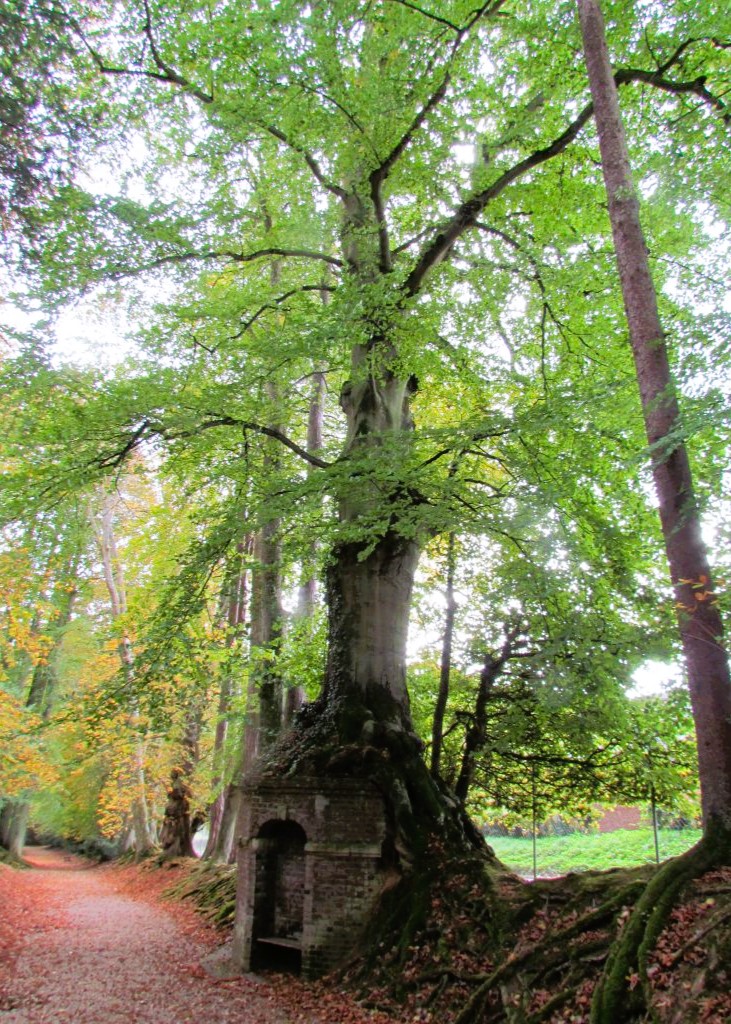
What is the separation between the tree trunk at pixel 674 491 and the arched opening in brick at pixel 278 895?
18.8 ft

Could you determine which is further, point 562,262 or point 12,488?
point 562,262

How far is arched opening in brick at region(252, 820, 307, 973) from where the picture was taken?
8.34 metres

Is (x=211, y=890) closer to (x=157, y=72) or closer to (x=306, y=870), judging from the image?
(x=306, y=870)

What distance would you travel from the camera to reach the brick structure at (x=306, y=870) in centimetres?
744

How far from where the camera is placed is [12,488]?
27.7 feet

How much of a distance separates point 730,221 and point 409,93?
173 inches

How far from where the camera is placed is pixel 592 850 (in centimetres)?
1877

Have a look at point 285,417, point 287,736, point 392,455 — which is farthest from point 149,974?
point 285,417

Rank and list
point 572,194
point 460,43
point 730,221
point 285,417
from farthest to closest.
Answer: point 285,417, point 572,194, point 460,43, point 730,221

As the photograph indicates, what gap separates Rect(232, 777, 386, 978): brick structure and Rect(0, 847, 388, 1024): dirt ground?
0.46 m

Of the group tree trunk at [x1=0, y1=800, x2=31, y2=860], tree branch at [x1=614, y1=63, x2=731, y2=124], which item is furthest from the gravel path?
tree branch at [x1=614, y1=63, x2=731, y2=124]

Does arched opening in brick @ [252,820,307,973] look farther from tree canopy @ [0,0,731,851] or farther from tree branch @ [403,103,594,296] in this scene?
tree branch @ [403,103,594,296]

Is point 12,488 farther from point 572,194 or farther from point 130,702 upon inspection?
point 572,194

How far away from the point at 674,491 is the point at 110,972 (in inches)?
350
